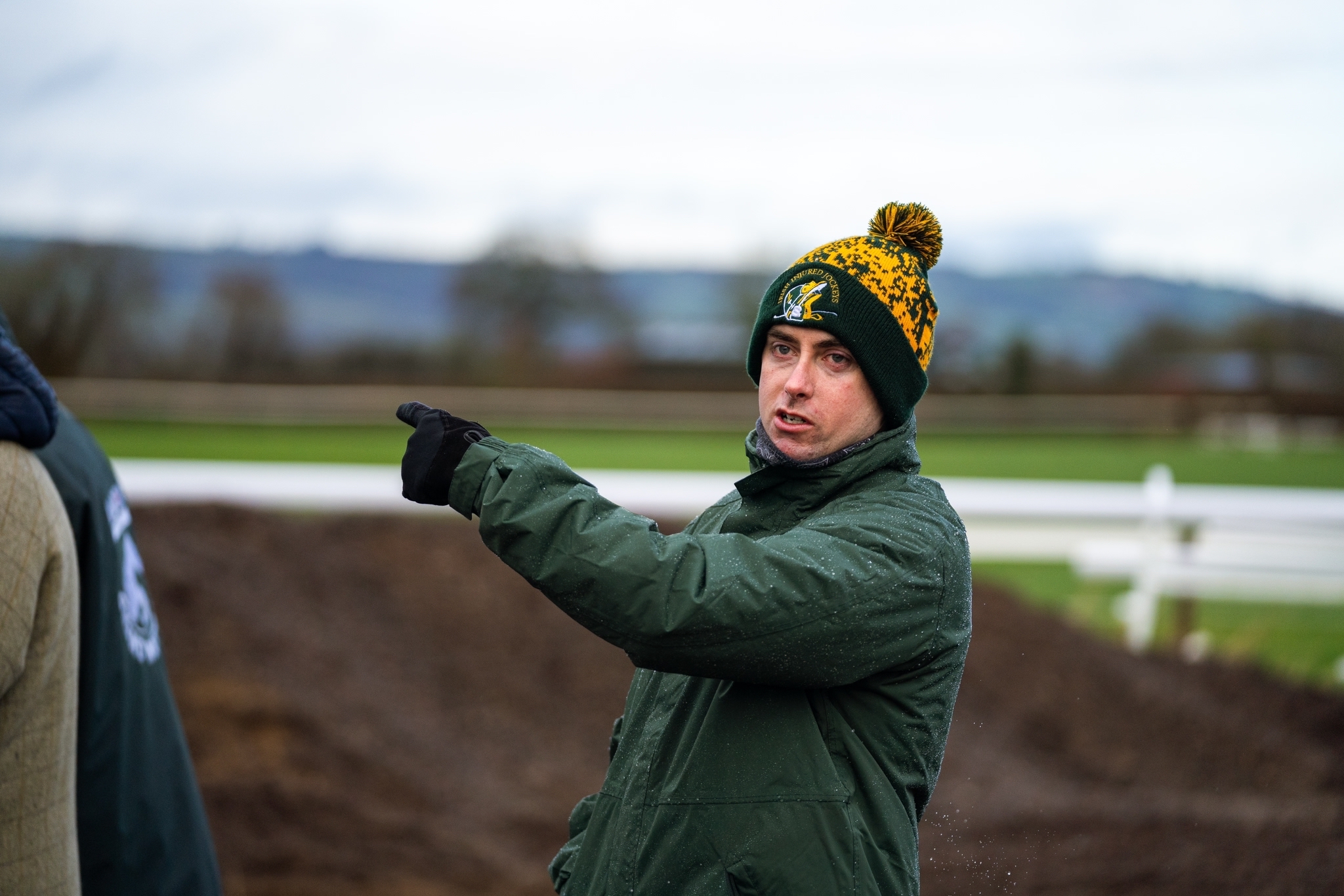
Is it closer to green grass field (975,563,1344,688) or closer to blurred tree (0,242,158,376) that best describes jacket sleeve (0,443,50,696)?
blurred tree (0,242,158,376)

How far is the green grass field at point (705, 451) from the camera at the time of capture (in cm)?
2981

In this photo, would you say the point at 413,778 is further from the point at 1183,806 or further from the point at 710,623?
the point at 710,623

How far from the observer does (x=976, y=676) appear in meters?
6.88

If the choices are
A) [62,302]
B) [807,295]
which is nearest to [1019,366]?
[62,302]

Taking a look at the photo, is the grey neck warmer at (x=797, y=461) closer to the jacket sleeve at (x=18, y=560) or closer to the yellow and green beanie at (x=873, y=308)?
the yellow and green beanie at (x=873, y=308)

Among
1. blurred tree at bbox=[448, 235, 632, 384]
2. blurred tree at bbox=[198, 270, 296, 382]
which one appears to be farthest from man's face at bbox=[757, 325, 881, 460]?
blurred tree at bbox=[448, 235, 632, 384]

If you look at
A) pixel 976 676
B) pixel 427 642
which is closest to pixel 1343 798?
pixel 976 676

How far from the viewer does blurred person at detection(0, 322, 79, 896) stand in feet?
6.20

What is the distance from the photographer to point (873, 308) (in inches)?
76.6

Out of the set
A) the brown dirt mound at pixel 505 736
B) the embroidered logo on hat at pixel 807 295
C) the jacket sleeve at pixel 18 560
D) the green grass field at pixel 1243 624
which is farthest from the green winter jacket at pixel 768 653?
the green grass field at pixel 1243 624

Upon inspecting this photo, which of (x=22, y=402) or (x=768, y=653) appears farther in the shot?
(x=22, y=402)

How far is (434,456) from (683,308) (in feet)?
254

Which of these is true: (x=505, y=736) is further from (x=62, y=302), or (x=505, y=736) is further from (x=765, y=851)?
(x=765, y=851)

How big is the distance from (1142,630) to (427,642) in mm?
4635
